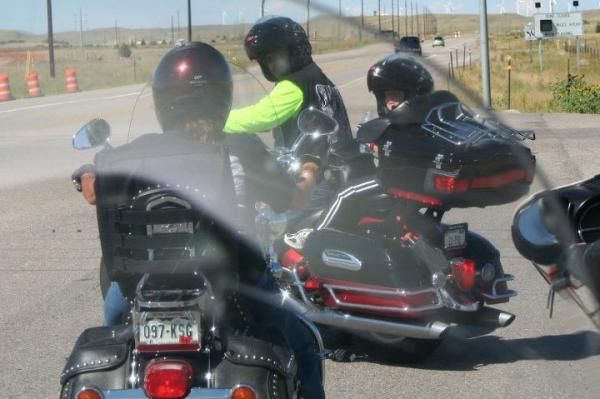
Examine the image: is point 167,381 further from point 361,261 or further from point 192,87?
point 361,261

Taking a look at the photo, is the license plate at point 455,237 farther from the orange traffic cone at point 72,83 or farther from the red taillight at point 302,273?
the orange traffic cone at point 72,83

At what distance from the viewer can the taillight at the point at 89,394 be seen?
9.42 feet

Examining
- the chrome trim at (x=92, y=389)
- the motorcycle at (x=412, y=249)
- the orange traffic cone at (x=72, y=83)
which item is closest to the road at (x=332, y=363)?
the motorcycle at (x=412, y=249)

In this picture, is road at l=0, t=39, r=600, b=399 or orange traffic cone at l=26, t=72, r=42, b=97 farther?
orange traffic cone at l=26, t=72, r=42, b=97

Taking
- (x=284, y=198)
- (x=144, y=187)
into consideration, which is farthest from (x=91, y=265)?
(x=144, y=187)

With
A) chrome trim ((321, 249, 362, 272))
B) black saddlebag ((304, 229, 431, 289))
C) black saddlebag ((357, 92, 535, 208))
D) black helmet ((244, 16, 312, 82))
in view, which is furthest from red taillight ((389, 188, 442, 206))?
black helmet ((244, 16, 312, 82))

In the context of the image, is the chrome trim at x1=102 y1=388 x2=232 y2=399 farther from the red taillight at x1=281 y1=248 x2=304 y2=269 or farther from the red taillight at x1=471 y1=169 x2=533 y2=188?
the red taillight at x1=281 y1=248 x2=304 y2=269

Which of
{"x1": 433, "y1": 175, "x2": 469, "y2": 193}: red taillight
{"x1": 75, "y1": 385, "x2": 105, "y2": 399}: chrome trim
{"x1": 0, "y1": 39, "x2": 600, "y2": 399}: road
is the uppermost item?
{"x1": 433, "y1": 175, "x2": 469, "y2": 193}: red taillight

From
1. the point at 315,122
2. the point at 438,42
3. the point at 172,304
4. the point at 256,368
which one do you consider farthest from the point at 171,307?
the point at 315,122

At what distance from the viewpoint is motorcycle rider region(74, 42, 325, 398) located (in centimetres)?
342

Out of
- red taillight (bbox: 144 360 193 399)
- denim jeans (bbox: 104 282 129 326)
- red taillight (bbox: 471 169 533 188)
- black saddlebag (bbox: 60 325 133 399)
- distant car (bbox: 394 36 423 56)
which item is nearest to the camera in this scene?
distant car (bbox: 394 36 423 56)

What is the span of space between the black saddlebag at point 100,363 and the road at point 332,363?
3.34 feet

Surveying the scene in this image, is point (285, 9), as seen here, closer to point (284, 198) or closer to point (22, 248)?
point (284, 198)

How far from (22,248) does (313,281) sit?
4.42 meters
